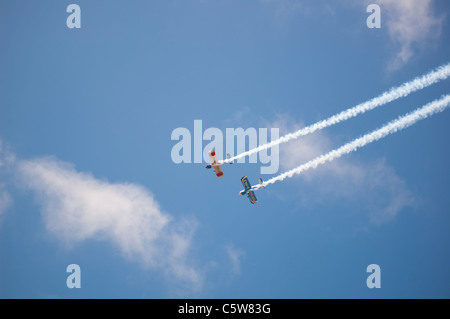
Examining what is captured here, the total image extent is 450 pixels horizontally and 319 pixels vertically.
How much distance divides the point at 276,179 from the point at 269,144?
463 cm

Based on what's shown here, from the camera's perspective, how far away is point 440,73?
Result: 41375 millimetres

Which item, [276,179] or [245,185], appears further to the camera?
[245,185]

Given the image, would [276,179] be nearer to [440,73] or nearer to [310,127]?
[310,127]

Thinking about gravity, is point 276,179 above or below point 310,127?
below
